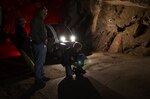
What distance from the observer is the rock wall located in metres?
13.0

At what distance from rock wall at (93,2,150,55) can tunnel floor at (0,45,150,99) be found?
9.84ft

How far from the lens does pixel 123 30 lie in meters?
14.2

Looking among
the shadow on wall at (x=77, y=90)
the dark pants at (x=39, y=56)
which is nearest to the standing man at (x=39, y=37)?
the dark pants at (x=39, y=56)

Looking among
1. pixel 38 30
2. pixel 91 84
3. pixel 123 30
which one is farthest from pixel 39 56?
A: pixel 123 30

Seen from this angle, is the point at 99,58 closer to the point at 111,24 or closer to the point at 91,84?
the point at 111,24

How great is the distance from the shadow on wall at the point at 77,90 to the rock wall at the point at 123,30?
5.48m

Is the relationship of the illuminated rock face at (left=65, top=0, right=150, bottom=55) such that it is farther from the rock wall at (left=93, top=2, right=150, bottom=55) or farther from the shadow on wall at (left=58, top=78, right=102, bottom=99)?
the shadow on wall at (left=58, top=78, right=102, bottom=99)

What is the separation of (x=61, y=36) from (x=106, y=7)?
3.78 m

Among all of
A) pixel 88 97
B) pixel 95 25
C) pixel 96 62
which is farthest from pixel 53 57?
pixel 88 97

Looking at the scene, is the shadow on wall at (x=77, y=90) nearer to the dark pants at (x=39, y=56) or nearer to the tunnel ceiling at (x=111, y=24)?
the dark pants at (x=39, y=56)

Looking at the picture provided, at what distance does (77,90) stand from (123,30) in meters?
8.02

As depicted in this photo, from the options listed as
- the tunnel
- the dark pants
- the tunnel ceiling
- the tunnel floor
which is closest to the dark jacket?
the dark pants

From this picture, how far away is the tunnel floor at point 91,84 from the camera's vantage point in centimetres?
664

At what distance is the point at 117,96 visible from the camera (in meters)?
6.35
